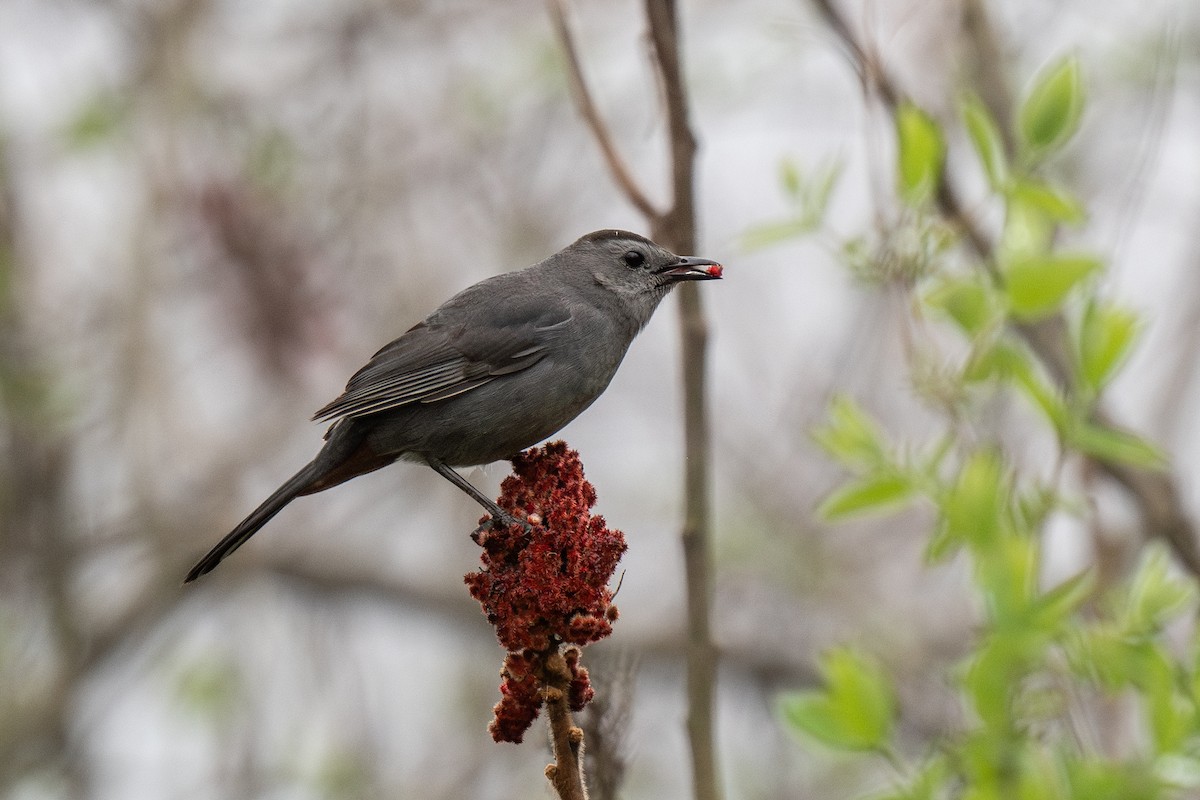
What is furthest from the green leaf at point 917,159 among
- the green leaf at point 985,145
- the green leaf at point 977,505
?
the green leaf at point 977,505

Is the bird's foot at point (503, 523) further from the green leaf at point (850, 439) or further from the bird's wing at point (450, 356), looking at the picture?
the bird's wing at point (450, 356)

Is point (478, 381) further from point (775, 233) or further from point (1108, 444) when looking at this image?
point (1108, 444)

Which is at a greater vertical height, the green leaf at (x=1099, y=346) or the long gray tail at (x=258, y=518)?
the long gray tail at (x=258, y=518)

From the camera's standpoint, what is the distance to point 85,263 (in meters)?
9.29

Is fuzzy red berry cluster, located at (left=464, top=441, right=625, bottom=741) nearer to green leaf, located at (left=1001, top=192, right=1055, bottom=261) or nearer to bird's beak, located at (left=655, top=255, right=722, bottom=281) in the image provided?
green leaf, located at (left=1001, top=192, right=1055, bottom=261)

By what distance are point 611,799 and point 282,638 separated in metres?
6.16

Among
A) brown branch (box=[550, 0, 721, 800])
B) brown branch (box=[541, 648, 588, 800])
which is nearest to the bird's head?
brown branch (box=[550, 0, 721, 800])

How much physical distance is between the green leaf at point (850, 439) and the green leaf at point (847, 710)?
46cm

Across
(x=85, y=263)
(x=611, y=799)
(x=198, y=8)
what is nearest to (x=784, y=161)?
(x=611, y=799)

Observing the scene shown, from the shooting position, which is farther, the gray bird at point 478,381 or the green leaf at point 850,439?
the gray bird at point 478,381

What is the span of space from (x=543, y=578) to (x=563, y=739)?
545 mm

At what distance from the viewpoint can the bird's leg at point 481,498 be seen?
128 inches

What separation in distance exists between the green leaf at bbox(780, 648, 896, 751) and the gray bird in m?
1.89

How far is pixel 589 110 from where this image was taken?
408cm
